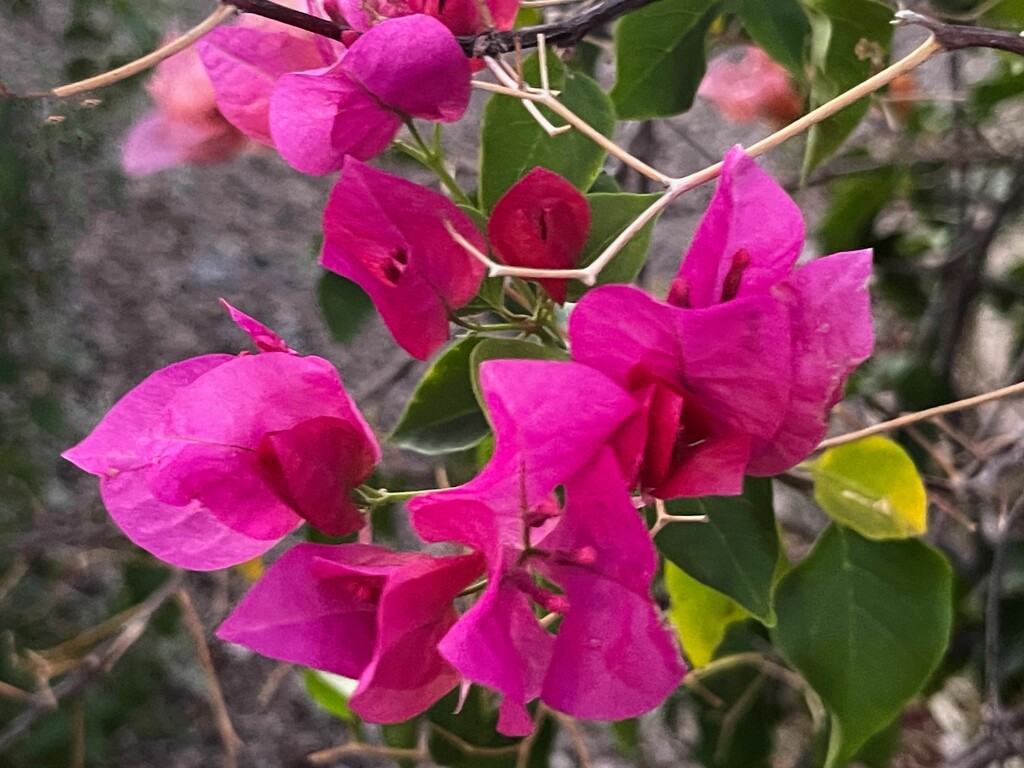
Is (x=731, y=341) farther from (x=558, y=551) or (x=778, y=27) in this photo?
(x=778, y=27)

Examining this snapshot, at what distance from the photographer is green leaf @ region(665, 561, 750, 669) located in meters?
0.39

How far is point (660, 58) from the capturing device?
15.7 inches

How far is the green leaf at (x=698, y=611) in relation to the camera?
0.39m

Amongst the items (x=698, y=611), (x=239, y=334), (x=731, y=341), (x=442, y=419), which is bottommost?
(x=239, y=334)

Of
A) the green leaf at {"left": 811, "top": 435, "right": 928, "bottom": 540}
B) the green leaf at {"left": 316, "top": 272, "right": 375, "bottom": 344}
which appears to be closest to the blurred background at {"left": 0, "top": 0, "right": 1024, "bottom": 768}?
the green leaf at {"left": 316, "top": 272, "right": 375, "bottom": 344}

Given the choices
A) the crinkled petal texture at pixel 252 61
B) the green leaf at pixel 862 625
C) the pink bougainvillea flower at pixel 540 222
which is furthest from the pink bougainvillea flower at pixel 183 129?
the green leaf at pixel 862 625

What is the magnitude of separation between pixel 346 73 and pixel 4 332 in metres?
0.59

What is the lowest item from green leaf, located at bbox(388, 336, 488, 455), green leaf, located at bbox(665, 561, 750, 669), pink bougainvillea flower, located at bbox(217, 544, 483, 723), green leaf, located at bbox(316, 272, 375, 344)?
green leaf, located at bbox(665, 561, 750, 669)

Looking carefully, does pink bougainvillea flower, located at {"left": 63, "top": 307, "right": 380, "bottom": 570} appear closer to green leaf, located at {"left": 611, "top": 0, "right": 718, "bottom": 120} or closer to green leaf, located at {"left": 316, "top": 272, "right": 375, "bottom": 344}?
green leaf, located at {"left": 611, "top": 0, "right": 718, "bottom": 120}

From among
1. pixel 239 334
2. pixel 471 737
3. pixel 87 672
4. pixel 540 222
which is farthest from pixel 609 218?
pixel 239 334

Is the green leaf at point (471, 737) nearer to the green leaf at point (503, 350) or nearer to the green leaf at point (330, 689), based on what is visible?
the green leaf at point (330, 689)

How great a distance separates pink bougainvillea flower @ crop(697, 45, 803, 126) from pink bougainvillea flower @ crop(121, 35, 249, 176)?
0.33 metres

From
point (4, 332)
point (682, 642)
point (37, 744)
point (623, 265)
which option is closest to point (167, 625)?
point (37, 744)

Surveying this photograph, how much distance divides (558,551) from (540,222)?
97mm
